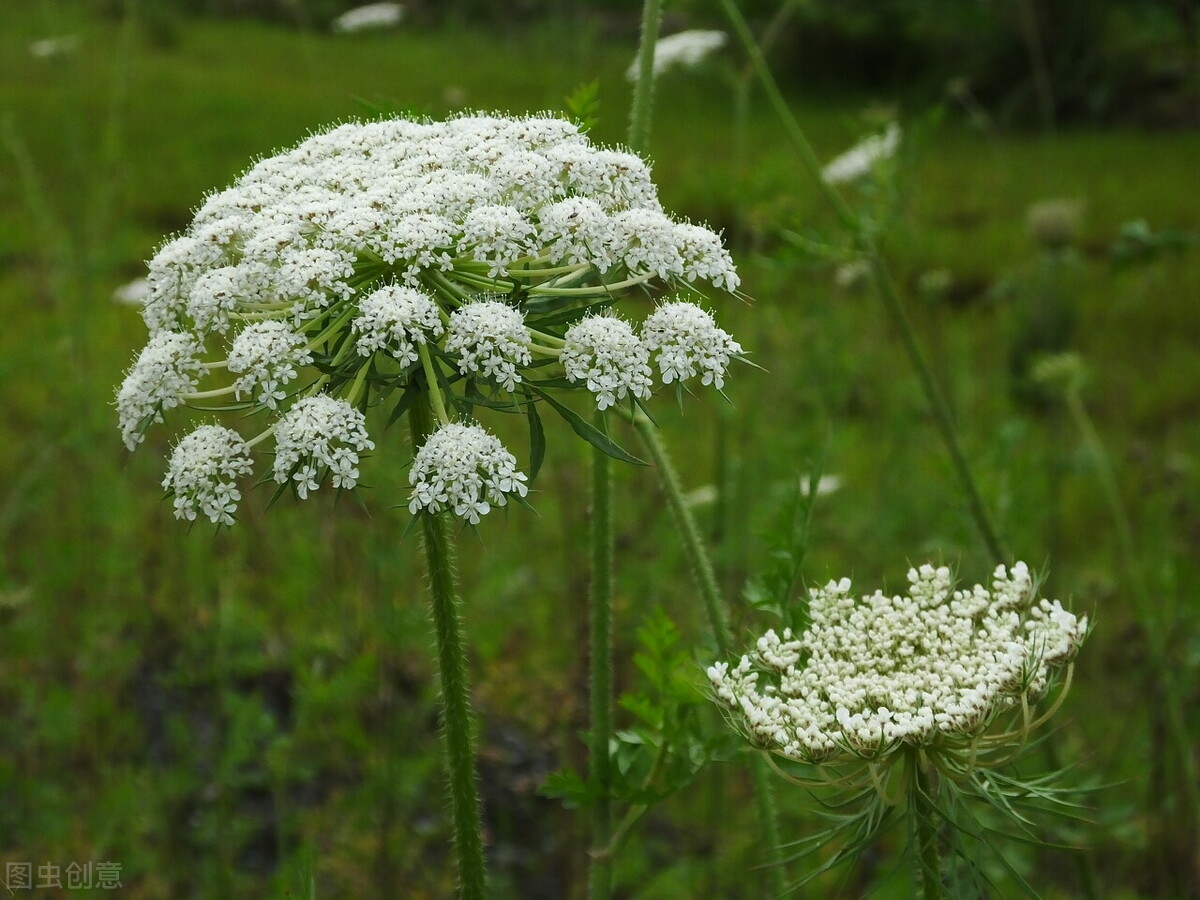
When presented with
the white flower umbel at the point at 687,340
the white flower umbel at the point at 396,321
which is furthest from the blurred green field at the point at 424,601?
the white flower umbel at the point at 396,321

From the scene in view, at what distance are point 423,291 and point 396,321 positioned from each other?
18cm

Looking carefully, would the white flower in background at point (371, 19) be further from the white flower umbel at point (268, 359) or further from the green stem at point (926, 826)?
the green stem at point (926, 826)

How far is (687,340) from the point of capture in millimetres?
1746

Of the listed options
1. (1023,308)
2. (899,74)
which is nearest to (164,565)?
(1023,308)

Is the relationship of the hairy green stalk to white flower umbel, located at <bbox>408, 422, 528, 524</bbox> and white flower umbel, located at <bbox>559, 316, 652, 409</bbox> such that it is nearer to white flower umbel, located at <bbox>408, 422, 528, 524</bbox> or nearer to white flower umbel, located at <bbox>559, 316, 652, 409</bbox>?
white flower umbel, located at <bbox>559, 316, 652, 409</bbox>

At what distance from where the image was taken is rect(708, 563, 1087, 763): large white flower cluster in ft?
5.35

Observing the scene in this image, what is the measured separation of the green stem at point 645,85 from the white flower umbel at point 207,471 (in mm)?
1003

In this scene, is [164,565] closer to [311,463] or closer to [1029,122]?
[311,463]

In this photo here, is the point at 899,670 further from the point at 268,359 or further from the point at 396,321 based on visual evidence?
the point at 268,359

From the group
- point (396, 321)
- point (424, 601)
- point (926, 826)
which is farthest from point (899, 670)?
point (424, 601)

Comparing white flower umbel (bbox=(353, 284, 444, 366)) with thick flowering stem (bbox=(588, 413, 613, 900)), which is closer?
white flower umbel (bbox=(353, 284, 444, 366))

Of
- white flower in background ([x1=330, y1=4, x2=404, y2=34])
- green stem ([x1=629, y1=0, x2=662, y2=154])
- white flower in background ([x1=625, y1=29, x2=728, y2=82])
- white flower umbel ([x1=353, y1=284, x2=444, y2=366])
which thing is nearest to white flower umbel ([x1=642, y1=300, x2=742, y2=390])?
white flower umbel ([x1=353, y1=284, x2=444, y2=366])

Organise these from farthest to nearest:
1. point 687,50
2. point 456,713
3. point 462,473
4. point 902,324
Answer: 1. point 687,50
2. point 902,324
3. point 456,713
4. point 462,473

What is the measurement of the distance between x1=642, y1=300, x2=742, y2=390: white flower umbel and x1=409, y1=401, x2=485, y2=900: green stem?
400 mm
